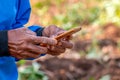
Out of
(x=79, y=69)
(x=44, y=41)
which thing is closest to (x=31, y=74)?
(x=79, y=69)

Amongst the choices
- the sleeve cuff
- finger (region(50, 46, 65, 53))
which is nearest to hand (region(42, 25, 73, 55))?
finger (region(50, 46, 65, 53))

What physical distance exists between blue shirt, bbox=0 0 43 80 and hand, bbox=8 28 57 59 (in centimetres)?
11

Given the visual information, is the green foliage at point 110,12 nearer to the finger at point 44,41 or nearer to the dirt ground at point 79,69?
the dirt ground at point 79,69

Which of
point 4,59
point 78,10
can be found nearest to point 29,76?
point 4,59

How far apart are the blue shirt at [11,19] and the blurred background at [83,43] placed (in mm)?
1576

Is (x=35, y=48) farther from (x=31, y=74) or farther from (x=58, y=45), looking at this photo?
(x=31, y=74)

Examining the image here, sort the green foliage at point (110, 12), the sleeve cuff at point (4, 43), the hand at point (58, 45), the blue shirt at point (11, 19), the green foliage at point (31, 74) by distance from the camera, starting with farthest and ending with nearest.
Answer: the green foliage at point (110, 12)
the green foliage at point (31, 74)
the hand at point (58, 45)
the blue shirt at point (11, 19)
the sleeve cuff at point (4, 43)

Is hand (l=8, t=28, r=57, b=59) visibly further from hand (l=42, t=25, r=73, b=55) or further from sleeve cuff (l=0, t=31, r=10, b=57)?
hand (l=42, t=25, r=73, b=55)

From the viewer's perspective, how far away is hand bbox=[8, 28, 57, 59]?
1.82 metres

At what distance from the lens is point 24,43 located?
71.7 inches

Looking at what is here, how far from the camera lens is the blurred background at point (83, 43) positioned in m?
3.97

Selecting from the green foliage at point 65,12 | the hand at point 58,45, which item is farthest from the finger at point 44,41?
the green foliage at point 65,12

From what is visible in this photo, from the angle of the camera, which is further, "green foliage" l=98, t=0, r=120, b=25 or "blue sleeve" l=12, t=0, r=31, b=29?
"green foliage" l=98, t=0, r=120, b=25

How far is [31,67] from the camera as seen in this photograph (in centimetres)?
379
